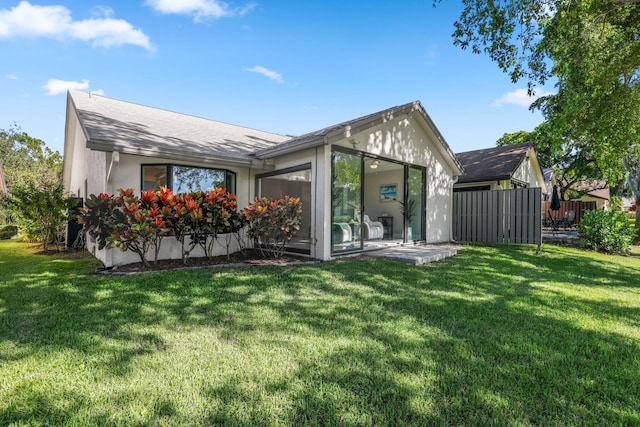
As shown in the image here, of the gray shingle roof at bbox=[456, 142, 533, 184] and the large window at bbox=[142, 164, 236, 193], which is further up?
the gray shingle roof at bbox=[456, 142, 533, 184]

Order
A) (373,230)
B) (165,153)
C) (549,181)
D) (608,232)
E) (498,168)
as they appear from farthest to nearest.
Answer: (549,181) < (498,168) < (373,230) < (608,232) < (165,153)

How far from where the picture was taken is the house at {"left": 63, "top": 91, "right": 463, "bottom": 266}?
6742 millimetres

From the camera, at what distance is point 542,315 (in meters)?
3.94

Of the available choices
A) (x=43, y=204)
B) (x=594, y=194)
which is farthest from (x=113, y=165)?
(x=594, y=194)

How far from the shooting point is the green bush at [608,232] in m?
10.2

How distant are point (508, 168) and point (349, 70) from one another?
8.43 meters

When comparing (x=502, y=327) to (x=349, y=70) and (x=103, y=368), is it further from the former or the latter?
(x=349, y=70)

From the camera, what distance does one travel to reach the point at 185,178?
7.41 meters

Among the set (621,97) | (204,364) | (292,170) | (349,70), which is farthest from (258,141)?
(621,97)

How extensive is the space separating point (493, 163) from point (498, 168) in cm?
83

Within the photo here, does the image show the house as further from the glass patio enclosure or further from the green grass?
the green grass

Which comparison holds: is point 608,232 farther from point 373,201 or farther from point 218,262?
point 218,262

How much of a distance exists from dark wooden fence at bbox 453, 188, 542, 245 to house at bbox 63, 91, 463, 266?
58.1 inches

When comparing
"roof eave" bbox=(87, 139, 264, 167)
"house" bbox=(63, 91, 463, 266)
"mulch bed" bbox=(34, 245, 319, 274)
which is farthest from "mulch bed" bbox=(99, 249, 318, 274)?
"roof eave" bbox=(87, 139, 264, 167)
